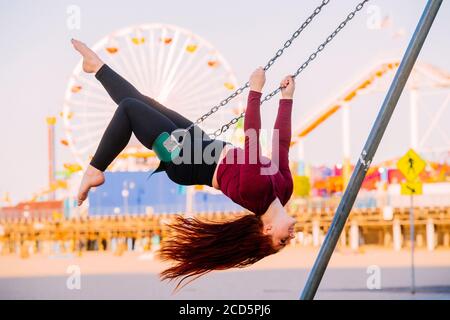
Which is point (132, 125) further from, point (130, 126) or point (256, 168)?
point (256, 168)

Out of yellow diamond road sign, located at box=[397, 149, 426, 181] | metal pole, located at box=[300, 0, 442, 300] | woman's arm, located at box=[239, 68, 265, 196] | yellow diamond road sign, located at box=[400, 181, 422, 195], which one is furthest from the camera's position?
yellow diamond road sign, located at box=[397, 149, 426, 181]

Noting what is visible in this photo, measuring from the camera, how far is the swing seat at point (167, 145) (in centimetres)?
561

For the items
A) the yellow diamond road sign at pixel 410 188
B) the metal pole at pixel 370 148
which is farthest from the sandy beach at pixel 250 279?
the metal pole at pixel 370 148

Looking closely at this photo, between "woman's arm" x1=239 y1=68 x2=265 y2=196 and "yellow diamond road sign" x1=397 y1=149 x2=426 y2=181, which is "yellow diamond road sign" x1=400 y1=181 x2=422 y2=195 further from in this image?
"woman's arm" x1=239 y1=68 x2=265 y2=196

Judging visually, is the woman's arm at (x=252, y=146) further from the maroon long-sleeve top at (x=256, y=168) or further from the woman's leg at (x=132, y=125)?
the woman's leg at (x=132, y=125)

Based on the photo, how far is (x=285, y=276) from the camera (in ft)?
71.5

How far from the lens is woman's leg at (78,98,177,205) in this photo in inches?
219

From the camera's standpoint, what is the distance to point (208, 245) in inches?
237

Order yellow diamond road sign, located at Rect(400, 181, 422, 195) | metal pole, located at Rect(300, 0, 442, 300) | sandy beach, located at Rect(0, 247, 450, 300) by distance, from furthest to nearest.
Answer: sandy beach, located at Rect(0, 247, 450, 300) → yellow diamond road sign, located at Rect(400, 181, 422, 195) → metal pole, located at Rect(300, 0, 442, 300)

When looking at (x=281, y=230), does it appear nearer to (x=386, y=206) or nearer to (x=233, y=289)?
(x=233, y=289)

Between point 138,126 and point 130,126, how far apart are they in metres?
0.04

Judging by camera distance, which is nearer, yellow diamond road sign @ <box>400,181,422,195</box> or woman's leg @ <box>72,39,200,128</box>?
woman's leg @ <box>72,39,200,128</box>

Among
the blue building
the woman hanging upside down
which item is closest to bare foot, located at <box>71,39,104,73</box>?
the woman hanging upside down

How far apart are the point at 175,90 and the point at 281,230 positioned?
18621 millimetres
